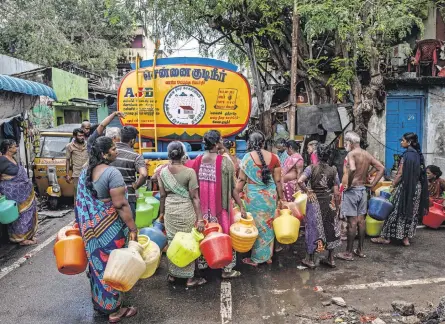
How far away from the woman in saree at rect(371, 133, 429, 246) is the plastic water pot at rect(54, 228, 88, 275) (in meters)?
4.30

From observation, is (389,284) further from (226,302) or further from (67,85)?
(67,85)

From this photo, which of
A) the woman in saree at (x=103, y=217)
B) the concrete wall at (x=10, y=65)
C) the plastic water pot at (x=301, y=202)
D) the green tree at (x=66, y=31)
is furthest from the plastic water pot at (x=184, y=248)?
the concrete wall at (x=10, y=65)

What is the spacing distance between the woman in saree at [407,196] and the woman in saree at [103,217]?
13.3 ft

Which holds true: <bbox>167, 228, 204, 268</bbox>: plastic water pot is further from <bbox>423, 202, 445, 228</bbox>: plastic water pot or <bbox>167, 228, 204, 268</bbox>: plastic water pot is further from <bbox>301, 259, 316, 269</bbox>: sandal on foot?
<bbox>423, 202, 445, 228</bbox>: plastic water pot

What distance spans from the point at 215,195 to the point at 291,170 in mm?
1909

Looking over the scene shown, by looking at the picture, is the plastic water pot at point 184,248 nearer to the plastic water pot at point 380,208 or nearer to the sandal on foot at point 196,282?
the sandal on foot at point 196,282

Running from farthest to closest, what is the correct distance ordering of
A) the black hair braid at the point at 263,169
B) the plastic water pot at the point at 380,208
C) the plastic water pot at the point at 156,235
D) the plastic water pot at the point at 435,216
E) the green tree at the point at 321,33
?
1. the green tree at the point at 321,33
2. the plastic water pot at the point at 435,216
3. the plastic water pot at the point at 380,208
4. the black hair braid at the point at 263,169
5. the plastic water pot at the point at 156,235

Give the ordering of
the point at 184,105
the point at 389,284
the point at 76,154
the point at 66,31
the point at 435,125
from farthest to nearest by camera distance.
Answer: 1. the point at 66,31
2. the point at 435,125
3. the point at 76,154
4. the point at 184,105
5. the point at 389,284

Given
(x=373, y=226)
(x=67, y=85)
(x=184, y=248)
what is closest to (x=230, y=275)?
(x=184, y=248)

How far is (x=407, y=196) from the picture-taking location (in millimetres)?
5953

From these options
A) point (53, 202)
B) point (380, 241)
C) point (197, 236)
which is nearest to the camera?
point (197, 236)

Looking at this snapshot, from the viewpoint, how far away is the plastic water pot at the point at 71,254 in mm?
3770

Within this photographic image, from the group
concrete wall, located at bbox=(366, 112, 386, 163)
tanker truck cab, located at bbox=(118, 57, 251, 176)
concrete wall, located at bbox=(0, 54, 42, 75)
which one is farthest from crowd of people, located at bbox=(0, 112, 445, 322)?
concrete wall, located at bbox=(0, 54, 42, 75)

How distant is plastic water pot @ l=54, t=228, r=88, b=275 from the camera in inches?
148
